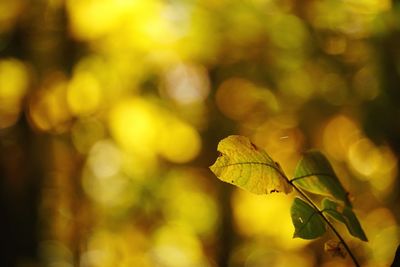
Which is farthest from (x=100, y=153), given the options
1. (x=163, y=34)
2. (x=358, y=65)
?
(x=358, y=65)

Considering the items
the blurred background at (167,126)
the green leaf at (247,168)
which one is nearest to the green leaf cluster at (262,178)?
the green leaf at (247,168)

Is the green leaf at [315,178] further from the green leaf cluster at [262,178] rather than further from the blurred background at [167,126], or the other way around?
the blurred background at [167,126]

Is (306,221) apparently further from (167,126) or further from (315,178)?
(167,126)

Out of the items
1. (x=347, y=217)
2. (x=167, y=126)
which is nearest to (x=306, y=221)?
(x=347, y=217)

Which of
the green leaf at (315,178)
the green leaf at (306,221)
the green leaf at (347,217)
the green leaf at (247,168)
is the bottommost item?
the green leaf at (347,217)

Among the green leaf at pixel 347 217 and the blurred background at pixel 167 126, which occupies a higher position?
the green leaf at pixel 347 217

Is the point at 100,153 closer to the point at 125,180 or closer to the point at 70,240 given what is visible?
the point at 125,180
